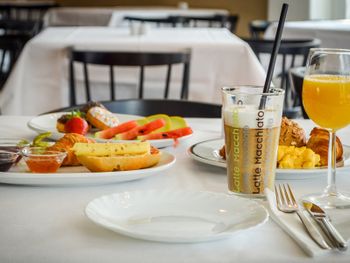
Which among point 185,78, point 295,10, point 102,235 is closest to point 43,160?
point 102,235

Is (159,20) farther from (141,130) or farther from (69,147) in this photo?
(69,147)

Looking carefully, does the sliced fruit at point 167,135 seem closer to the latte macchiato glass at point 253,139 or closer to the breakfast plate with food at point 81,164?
the breakfast plate with food at point 81,164

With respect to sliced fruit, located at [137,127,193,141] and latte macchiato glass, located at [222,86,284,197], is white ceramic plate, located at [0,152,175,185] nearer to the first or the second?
latte macchiato glass, located at [222,86,284,197]

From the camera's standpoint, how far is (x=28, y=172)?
1.00 metres

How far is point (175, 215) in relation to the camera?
0.81 metres

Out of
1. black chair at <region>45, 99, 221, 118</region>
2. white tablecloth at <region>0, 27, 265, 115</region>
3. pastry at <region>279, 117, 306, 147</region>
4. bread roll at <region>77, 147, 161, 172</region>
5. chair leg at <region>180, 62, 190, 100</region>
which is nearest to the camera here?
bread roll at <region>77, 147, 161, 172</region>

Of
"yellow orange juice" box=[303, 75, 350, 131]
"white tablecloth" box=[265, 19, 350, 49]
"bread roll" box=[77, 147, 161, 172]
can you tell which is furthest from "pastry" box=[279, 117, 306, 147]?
"white tablecloth" box=[265, 19, 350, 49]

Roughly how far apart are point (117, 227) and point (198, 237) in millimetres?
88

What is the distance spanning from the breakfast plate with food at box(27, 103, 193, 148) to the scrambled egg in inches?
10.8

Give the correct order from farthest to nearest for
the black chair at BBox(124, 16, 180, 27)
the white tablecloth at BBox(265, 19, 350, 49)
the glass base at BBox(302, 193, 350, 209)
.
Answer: the black chair at BBox(124, 16, 180, 27), the white tablecloth at BBox(265, 19, 350, 49), the glass base at BBox(302, 193, 350, 209)

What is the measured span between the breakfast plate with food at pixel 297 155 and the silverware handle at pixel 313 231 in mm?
221

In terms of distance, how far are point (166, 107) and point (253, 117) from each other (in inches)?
38.3

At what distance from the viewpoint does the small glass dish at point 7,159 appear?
997mm

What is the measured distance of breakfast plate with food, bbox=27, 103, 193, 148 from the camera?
128 centimetres
